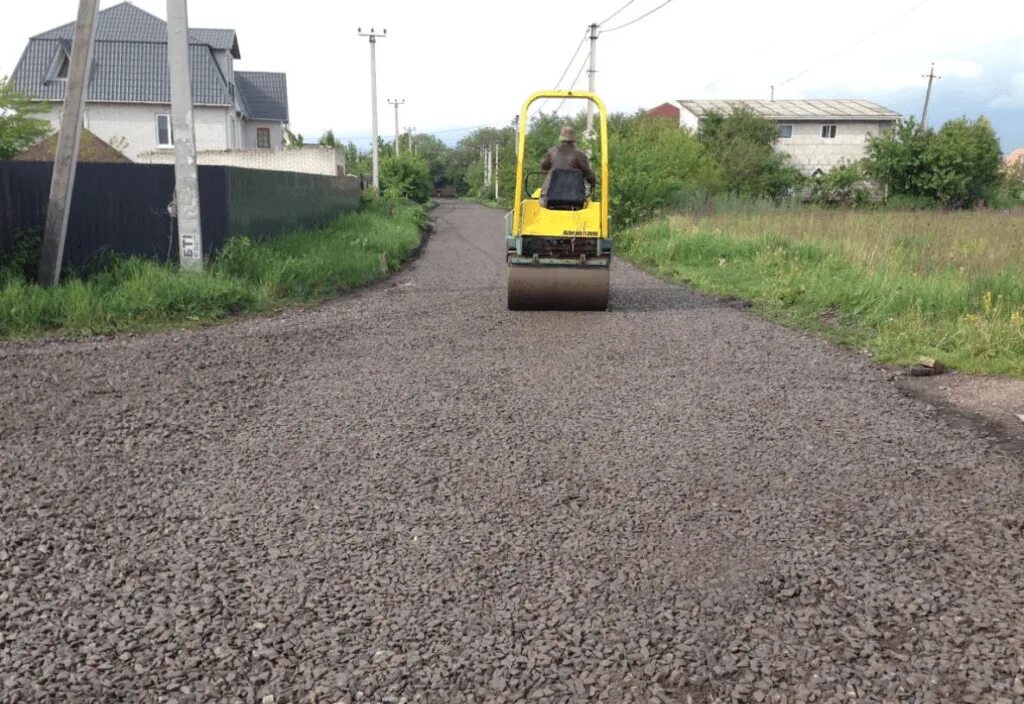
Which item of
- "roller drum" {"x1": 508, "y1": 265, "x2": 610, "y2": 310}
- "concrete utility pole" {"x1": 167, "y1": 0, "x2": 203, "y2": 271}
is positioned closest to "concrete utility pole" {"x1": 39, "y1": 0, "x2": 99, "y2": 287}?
"concrete utility pole" {"x1": 167, "y1": 0, "x2": 203, "y2": 271}

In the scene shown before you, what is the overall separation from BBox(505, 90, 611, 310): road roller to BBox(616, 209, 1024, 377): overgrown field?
2.30 meters

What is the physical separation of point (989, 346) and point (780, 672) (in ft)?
19.1

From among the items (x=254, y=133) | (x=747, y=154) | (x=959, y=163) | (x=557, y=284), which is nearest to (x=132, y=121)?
(x=254, y=133)

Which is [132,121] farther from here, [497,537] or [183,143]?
[497,537]

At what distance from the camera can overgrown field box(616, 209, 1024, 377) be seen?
8.02 metres

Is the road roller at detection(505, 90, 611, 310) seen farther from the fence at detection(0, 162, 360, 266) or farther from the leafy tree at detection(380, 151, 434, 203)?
the leafy tree at detection(380, 151, 434, 203)

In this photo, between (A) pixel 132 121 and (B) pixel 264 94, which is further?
(B) pixel 264 94

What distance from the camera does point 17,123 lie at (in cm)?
2075

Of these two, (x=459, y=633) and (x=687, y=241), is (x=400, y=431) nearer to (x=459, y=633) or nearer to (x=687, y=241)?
(x=459, y=633)

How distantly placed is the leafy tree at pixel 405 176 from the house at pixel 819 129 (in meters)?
18.1

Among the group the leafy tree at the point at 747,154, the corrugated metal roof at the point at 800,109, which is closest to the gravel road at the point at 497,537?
the leafy tree at the point at 747,154

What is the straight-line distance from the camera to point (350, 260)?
46.0ft

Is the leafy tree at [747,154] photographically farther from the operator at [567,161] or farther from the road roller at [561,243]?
the road roller at [561,243]

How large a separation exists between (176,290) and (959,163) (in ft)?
140
